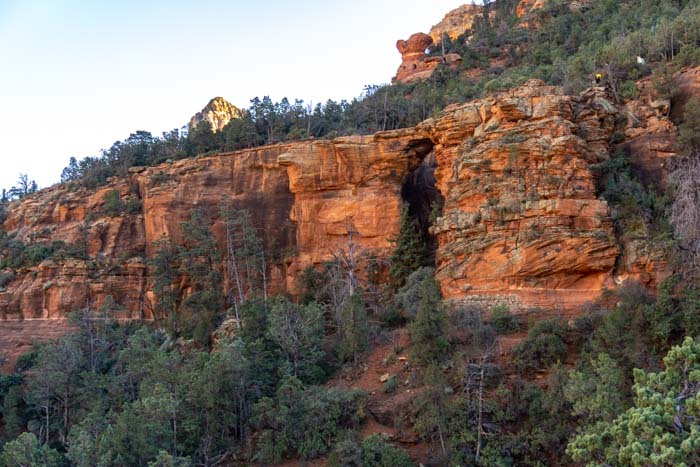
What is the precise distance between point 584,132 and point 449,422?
16.3 meters

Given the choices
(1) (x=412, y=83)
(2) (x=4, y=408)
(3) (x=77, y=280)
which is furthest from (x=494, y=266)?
(1) (x=412, y=83)

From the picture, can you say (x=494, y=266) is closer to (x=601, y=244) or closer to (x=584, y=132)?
(x=601, y=244)

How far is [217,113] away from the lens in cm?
6625

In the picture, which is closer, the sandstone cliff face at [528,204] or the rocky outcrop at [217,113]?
the sandstone cliff face at [528,204]

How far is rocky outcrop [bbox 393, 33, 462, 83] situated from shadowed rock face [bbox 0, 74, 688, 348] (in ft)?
76.8

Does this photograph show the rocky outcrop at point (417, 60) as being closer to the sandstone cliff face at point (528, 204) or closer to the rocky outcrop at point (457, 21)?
the rocky outcrop at point (457, 21)

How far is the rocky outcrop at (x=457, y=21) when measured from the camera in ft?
251

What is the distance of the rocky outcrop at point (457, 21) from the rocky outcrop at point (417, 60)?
891cm

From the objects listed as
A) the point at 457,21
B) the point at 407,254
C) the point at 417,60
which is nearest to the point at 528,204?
the point at 407,254

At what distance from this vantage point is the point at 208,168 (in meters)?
38.7

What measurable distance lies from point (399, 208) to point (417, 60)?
36.0m

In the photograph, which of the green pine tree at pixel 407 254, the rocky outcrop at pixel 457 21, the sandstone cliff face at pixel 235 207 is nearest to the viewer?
the green pine tree at pixel 407 254

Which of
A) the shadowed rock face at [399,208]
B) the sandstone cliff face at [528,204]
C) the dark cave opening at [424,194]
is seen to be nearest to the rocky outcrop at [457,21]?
the dark cave opening at [424,194]

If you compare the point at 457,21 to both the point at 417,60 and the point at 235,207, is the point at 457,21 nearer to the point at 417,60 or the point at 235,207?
the point at 417,60
